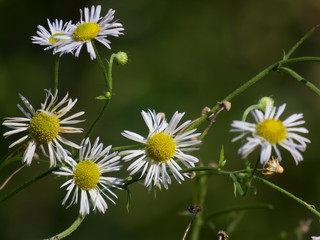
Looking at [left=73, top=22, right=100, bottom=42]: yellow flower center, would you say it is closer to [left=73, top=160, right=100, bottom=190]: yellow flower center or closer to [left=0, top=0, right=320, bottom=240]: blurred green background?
[left=73, top=160, right=100, bottom=190]: yellow flower center

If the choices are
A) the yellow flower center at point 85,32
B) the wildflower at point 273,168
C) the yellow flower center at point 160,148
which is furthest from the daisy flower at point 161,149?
the yellow flower center at point 85,32

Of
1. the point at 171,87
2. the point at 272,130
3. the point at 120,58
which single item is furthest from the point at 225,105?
the point at 171,87

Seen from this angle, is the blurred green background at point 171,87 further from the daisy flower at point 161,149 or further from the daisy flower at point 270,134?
the daisy flower at point 270,134

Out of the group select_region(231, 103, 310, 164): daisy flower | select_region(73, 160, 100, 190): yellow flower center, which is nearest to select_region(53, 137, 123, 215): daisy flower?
select_region(73, 160, 100, 190): yellow flower center

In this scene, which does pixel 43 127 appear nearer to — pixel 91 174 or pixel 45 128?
pixel 45 128

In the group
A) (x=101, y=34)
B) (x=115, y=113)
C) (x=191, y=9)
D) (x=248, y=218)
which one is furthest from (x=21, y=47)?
(x=101, y=34)

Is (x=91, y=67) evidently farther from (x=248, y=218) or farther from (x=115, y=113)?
(x=248, y=218)
